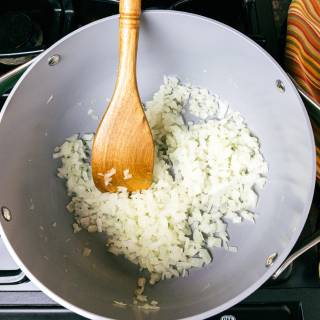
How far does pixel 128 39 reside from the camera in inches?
34.9

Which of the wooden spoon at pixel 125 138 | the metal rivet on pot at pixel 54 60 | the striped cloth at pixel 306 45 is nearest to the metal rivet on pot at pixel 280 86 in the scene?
the striped cloth at pixel 306 45

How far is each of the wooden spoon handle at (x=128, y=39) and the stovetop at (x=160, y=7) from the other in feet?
0.52

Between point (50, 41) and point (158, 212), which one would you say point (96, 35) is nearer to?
point (50, 41)

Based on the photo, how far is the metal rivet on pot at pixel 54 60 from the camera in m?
0.94

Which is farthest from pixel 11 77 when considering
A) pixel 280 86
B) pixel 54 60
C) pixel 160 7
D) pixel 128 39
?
pixel 280 86

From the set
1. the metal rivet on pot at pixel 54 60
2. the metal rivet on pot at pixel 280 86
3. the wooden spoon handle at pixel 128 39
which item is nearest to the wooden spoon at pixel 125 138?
the wooden spoon handle at pixel 128 39

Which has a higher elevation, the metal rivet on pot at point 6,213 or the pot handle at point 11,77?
the pot handle at point 11,77

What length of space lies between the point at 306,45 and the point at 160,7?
0.34m

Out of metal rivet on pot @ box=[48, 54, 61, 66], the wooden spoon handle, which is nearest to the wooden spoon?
the wooden spoon handle

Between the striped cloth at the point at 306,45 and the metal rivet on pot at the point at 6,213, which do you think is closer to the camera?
the metal rivet on pot at the point at 6,213

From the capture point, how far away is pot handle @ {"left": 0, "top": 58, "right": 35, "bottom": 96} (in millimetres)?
896

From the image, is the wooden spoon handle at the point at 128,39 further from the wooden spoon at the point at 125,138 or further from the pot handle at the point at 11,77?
the pot handle at the point at 11,77

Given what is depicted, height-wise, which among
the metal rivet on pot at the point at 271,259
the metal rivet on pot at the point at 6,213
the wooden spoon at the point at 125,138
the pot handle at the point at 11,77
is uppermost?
the pot handle at the point at 11,77

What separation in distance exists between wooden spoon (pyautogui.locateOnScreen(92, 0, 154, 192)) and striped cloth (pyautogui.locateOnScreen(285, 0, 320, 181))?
360 mm
